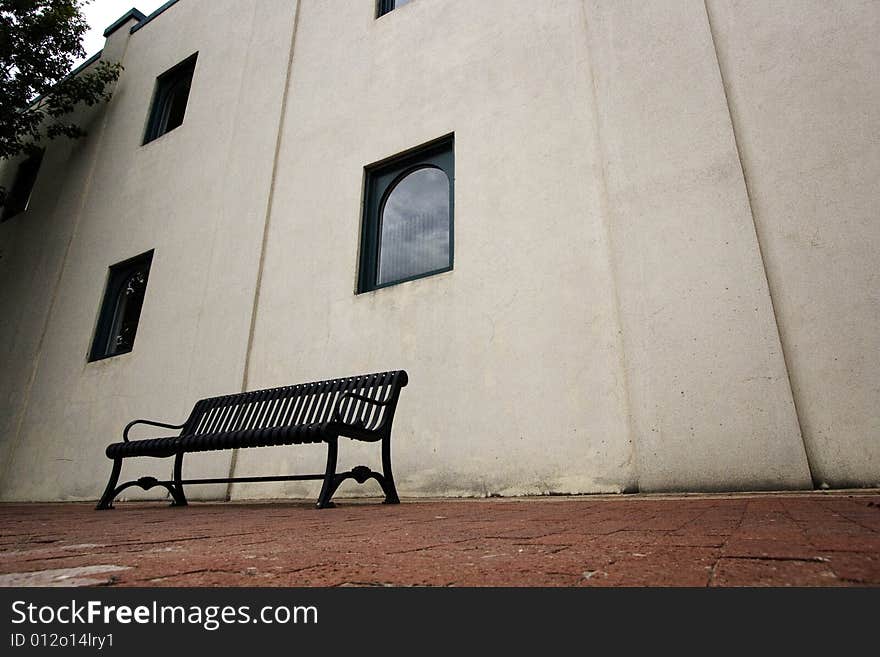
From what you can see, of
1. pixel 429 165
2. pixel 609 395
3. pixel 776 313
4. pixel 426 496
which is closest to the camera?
pixel 776 313

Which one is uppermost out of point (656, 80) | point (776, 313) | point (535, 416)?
point (656, 80)

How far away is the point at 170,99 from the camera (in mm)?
9148

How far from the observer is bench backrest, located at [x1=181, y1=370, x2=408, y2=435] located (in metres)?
3.78

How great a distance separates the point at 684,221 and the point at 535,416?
1.69 meters

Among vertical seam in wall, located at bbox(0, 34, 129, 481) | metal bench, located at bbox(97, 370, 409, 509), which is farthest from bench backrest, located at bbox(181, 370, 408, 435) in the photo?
vertical seam in wall, located at bbox(0, 34, 129, 481)

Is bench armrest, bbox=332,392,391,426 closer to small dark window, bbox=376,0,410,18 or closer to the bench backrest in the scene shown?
the bench backrest

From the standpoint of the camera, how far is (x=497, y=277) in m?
4.34

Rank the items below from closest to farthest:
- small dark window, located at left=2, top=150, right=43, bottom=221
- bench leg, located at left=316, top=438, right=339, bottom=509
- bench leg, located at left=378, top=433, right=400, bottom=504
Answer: bench leg, located at left=316, top=438, right=339, bottom=509
bench leg, located at left=378, top=433, right=400, bottom=504
small dark window, located at left=2, top=150, right=43, bottom=221

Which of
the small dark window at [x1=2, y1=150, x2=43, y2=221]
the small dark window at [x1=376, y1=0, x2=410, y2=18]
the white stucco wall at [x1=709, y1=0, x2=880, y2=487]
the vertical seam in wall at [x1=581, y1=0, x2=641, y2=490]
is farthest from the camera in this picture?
the small dark window at [x1=2, y1=150, x2=43, y2=221]

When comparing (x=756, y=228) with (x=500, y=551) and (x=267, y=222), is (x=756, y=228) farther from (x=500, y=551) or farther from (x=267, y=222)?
(x=267, y=222)

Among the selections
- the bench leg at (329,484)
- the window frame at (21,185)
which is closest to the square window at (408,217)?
the bench leg at (329,484)

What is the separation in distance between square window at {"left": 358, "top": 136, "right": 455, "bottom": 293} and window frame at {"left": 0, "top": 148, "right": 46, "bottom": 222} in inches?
340
